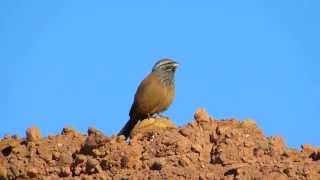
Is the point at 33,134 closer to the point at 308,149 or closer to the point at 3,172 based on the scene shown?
the point at 3,172

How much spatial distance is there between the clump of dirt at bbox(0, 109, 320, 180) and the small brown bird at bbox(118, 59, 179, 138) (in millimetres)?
4296

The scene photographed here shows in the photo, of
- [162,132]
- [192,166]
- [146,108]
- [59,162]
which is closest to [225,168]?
[192,166]

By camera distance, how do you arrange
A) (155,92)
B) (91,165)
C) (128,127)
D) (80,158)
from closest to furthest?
(91,165) < (80,158) < (128,127) < (155,92)

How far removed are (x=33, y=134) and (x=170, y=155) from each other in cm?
217

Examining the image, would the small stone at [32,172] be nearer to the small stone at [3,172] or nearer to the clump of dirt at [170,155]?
the clump of dirt at [170,155]

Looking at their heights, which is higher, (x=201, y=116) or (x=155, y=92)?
(x=155, y=92)

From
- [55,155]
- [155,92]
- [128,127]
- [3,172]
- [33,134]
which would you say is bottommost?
[3,172]

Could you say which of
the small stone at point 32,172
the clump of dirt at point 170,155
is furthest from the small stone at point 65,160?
the small stone at point 32,172

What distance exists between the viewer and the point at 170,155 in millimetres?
13773

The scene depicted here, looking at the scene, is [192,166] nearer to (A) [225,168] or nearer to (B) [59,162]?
(A) [225,168]

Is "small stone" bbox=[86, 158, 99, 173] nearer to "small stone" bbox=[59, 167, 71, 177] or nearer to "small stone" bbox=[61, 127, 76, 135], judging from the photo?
"small stone" bbox=[59, 167, 71, 177]

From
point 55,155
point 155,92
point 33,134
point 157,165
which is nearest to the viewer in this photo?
point 157,165

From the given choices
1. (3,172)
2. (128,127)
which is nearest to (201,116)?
(3,172)

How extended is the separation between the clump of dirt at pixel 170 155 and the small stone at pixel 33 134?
1 centimetres
